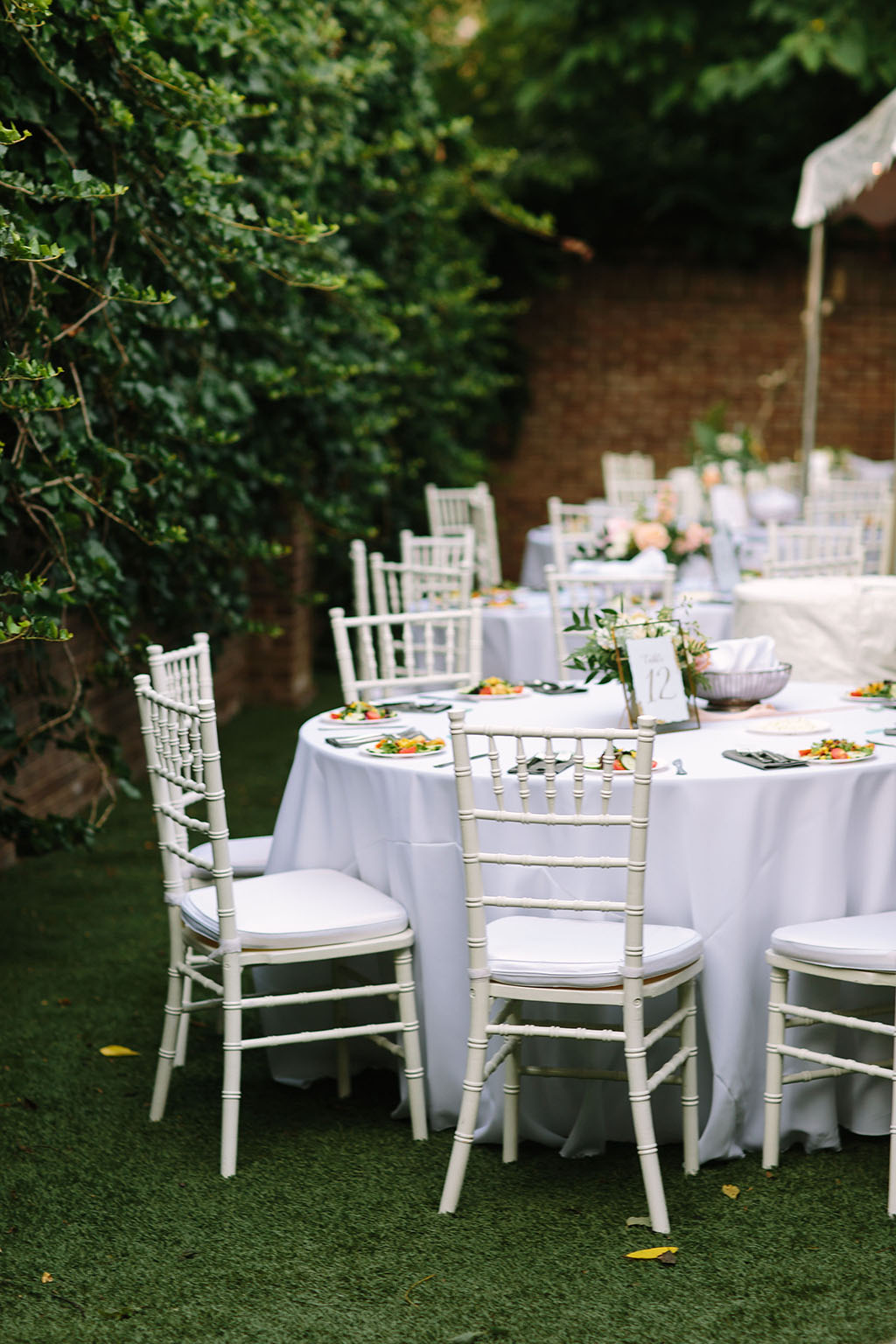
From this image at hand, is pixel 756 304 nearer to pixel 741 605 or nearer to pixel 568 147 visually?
pixel 568 147

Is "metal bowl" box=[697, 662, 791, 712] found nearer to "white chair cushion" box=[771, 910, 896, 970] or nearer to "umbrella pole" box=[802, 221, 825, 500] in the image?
"white chair cushion" box=[771, 910, 896, 970]

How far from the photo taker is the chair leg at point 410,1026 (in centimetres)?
299

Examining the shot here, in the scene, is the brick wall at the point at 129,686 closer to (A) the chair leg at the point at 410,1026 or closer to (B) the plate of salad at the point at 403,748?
(B) the plate of salad at the point at 403,748

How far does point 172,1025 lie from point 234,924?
45 centimetres

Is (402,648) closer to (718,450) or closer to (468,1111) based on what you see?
(468,1111)

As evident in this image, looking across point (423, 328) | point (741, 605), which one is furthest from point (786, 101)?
point (741, 605)

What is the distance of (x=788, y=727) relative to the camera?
3.34 meters

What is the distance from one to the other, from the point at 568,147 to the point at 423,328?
168 inches

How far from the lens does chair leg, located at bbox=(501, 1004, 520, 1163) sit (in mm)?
2924

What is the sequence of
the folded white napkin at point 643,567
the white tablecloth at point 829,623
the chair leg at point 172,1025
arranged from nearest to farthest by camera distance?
the chair leg at point 172,1025 < the white tablecloth at point 829,623 < the folded white napkin at point 643,567

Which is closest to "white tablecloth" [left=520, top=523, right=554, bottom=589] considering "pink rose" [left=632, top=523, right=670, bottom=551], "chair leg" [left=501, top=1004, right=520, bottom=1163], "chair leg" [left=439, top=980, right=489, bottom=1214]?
"pink rose" [left=632, top=523, right=670, bottom=551]

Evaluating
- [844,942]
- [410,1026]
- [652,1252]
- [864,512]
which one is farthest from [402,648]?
[864,512]

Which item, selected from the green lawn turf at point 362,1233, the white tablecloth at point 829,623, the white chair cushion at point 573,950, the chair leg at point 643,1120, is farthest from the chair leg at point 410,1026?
the white tablecloth at point 829,623

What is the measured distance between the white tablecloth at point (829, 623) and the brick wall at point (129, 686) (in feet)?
6.84
